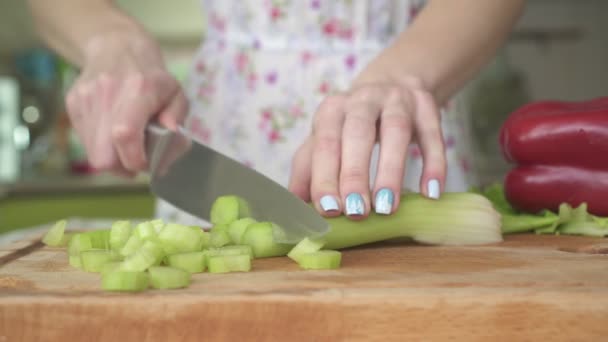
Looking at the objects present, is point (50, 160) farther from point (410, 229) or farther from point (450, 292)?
point (450, 292)

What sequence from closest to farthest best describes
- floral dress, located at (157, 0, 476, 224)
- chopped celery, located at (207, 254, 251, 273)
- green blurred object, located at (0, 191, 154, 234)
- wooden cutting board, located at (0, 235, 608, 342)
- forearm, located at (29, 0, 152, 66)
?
wooden cutting board, located at (0, 235, 608, 342)
chopped celery, located at (207, 254, 251, 273)
forearm, located at (29, 0, 152, 66)
floral dress, located at (157, 0, 476, 224)
green blurred object, located at (0, 191, 154, 234)

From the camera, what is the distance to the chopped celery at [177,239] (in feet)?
3.01

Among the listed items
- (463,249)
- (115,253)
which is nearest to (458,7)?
(463,249)

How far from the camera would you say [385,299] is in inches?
28.8

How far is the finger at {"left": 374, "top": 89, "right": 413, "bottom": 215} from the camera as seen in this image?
3.25 feet

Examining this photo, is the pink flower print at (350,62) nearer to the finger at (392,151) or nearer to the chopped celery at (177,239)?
the finger at (392,151)

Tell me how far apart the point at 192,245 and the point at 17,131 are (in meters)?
3.50

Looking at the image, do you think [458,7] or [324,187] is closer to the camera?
[324,187]

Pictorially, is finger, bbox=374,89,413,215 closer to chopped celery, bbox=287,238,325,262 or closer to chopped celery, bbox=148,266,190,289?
chopped celery, bbox=287,238,325,262

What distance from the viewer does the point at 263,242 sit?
0.95 meters

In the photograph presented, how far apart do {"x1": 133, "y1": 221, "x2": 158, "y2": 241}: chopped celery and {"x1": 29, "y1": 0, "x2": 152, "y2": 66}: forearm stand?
562 mm

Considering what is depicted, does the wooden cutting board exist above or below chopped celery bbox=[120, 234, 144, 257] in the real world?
below

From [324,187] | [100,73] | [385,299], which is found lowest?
[385,299]

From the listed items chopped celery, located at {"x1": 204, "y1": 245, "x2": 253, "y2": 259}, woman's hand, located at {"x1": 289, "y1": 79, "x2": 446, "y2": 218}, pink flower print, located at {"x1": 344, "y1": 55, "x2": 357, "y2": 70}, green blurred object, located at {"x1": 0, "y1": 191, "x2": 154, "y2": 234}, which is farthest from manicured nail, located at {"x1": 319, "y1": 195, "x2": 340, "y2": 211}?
green blurred object, located at {"x1": 0, "y1": 191, "x2": 154, "y2": 234}
